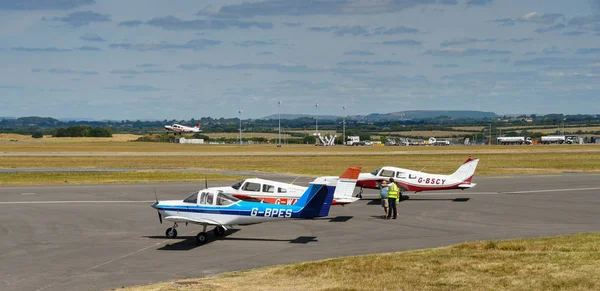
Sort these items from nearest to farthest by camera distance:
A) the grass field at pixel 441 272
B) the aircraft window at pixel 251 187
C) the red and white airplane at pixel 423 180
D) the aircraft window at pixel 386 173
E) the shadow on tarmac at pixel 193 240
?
the grass field at pixel 441 272
the shadow on tarmac at pixel 193 240
the aircraft window at pixel 251 187
the red and white airplane at pixel 423 180
the aircraft window at pixel 386 173

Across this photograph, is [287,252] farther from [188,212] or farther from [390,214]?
[390,214]

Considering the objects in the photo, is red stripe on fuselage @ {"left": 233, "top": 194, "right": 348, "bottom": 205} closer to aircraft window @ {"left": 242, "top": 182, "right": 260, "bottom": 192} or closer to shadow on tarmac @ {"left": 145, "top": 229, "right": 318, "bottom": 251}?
aircraft window @ {"left": 242, "top": 182, "right": 260, "bottom": 192}

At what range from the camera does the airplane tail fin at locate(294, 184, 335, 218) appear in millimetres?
25953

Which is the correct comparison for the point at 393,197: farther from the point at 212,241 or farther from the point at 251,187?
the point at 212,241

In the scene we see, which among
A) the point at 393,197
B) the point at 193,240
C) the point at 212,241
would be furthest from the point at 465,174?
the point at 193,240

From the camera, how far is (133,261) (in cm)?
2325

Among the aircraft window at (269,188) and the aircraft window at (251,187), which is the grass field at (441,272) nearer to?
the aircraft window at (269,188)

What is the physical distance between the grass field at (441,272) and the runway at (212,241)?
6.76 feet

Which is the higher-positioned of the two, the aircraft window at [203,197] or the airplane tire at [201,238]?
the aircraft window at [203,197]

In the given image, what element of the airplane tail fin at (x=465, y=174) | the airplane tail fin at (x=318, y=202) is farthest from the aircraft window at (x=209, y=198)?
the airplane tail fin at (x=465, y=174)

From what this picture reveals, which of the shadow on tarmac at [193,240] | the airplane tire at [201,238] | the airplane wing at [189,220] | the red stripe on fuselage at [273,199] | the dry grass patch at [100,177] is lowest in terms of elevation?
the shadow on tarmac at [193,240]

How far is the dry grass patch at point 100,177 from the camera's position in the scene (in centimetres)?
5506

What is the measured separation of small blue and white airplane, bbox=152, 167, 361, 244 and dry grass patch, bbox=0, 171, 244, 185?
28.4 meters

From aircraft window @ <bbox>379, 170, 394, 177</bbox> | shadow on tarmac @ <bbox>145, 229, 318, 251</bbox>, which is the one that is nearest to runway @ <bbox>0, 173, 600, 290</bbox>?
shadow on tarmac @ <bbox>145, 229, 318, 251</bbox>
